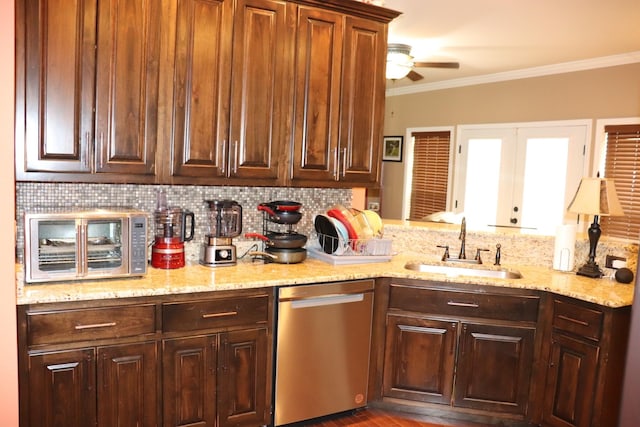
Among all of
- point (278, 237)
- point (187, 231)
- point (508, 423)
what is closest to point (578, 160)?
point (508, 423)

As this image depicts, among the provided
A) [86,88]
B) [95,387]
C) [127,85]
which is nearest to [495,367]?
[95,387]

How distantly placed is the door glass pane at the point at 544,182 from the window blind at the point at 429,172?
116 cm

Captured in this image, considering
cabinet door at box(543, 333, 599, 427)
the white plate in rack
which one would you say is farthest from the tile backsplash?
cabinet door at box(543, 333, 599, 427)

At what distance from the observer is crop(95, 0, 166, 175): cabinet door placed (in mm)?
2324

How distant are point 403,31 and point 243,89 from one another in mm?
2165

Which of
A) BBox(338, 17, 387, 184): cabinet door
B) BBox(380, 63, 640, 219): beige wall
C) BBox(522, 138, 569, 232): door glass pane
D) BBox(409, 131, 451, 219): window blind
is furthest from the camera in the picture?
BBox(409, 131, 451, 219): window blind

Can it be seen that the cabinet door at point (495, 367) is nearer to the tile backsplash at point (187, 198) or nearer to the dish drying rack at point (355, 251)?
the dish drying rack at point (355, 251)

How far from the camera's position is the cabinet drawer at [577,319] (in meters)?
2.50

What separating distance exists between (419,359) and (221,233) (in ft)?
4.45

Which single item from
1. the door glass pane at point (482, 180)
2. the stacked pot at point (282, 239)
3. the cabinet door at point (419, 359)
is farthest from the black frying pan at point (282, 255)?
the door glass pane at point (482, 180)

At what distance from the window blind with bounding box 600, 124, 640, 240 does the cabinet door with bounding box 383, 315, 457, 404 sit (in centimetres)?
302

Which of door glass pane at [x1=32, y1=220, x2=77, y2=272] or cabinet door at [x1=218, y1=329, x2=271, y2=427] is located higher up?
door glass pane at [x1=32, y1=220, x2=77, y2=272]

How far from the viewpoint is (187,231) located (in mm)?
2941

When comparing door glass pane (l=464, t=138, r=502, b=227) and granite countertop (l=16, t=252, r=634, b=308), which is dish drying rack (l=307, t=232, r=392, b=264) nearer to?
granite countertop (l=16, t=252, r=634, b=308)
